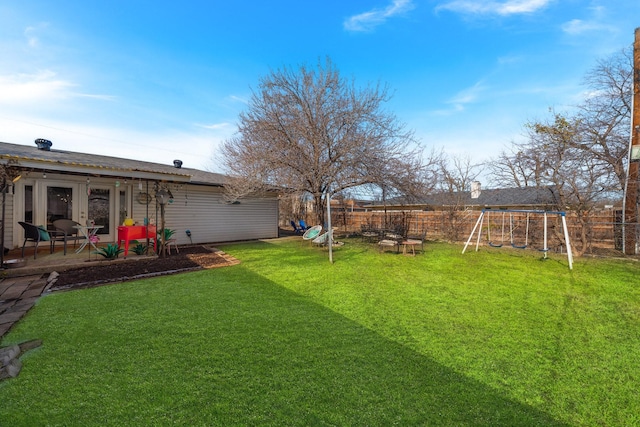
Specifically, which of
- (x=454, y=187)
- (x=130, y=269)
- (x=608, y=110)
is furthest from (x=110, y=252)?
(x=608, y=110)

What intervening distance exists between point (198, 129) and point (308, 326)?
1794 centimetres

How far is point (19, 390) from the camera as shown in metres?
2.12

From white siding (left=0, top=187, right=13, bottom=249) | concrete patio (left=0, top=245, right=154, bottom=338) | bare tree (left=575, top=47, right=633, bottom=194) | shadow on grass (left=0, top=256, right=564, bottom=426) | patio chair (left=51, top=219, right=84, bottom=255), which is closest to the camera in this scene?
shadow on grass (left=0, top=256, right=564, bottom=426)

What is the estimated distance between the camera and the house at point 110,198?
710cm

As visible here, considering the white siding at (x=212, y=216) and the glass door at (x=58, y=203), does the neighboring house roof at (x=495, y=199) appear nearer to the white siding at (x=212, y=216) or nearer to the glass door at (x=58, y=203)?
the white siding at (x=212, y=216)

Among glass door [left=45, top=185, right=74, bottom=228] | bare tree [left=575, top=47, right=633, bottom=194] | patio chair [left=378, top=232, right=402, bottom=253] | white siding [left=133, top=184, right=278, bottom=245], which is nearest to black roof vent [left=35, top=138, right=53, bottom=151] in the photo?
glass door [left=45, top=185, right=74, bottom=228]

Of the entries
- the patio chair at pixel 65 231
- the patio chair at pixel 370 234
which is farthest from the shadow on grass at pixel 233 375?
the patio chair at pixel 370 234

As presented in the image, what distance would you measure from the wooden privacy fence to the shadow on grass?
8537 mm

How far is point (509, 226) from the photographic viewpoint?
40.4ft

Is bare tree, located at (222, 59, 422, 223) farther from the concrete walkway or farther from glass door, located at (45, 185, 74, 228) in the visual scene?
the concrete walkway

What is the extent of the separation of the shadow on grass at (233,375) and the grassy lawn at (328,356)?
13 millimetres

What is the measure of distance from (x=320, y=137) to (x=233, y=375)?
8.53 meters

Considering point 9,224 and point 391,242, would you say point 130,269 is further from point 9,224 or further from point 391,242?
point 391,242

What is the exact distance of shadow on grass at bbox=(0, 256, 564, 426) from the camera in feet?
6.32
